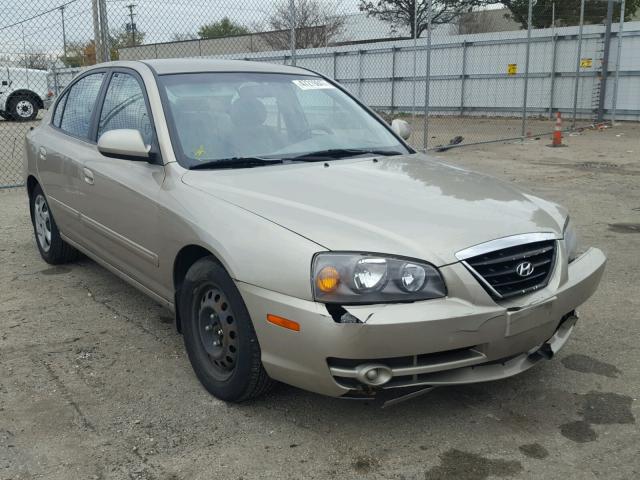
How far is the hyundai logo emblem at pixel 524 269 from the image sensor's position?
2745 millimetres

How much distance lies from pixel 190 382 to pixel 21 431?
2.68 ft

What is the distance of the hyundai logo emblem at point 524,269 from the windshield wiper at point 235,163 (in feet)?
4.76

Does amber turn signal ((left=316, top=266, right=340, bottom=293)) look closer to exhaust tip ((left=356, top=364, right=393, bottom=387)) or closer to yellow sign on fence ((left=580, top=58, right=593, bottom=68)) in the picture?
exhaust tip ((left=356, top=364, right=393, bottom=387))

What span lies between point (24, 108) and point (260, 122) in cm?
1931

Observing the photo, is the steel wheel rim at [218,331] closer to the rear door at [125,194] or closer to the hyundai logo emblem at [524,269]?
the rear door at [125,194]

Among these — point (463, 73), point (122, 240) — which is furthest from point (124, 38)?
point (463, 73)

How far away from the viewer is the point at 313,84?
437 centimetres

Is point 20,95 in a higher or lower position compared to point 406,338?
higher

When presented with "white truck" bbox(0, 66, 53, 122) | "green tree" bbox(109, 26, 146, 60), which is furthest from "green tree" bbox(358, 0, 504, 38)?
"green tree" bbox(109, 26, 146, 60)

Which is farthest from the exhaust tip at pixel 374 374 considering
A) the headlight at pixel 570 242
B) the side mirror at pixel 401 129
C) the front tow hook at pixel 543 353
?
the side mirror at pixel 401 129

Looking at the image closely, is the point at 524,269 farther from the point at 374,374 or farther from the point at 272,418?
the point at 272,418

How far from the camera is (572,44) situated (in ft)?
68.2

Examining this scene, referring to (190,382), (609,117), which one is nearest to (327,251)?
(190,382)

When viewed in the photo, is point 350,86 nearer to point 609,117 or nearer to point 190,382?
point 609,117
